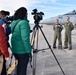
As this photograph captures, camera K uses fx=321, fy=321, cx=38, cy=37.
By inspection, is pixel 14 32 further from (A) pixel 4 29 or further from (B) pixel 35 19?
(B) pixel 35 19

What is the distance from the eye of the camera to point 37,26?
7426mm

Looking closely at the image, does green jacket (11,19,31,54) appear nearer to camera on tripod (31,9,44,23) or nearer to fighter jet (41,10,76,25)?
camera on tripod (31,9,44,23)

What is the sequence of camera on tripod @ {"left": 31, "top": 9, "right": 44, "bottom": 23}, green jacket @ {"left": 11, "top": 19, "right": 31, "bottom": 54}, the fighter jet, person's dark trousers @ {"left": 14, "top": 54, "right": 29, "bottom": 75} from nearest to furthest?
green jacket @ {"left": 11, "top": 19, "right": 31, "bottom": 54}
person's dark trousers @ {"left": 14, "top": 54, "right": 29, "bottom": 75}
camera on tripod @ {"left": 31, "top": 9, "right": 44, "bottom": 23}
the fighter jet

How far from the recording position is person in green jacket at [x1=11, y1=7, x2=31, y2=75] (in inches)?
253

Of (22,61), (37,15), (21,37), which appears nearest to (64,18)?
(37,15)

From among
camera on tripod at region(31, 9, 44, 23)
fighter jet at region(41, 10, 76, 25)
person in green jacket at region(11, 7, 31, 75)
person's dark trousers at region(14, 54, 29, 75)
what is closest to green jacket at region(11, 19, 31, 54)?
person in green jacket at region(11, 7, 31, 75)

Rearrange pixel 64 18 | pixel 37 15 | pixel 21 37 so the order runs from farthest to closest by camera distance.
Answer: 1. pixel 64 18
2. pixel 37 15
3. pixel 21 37

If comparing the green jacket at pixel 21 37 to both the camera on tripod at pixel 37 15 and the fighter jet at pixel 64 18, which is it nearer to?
the camera on tripod at pixel 37 15

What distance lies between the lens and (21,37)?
21.5ft

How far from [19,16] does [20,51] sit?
728mm

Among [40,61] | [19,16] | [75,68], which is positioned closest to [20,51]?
[19,16]

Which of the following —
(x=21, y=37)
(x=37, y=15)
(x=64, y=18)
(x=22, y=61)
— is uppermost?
(x=37, y=15)

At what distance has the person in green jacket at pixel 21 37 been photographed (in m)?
6.44

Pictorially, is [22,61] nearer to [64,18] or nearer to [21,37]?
[21,37]
